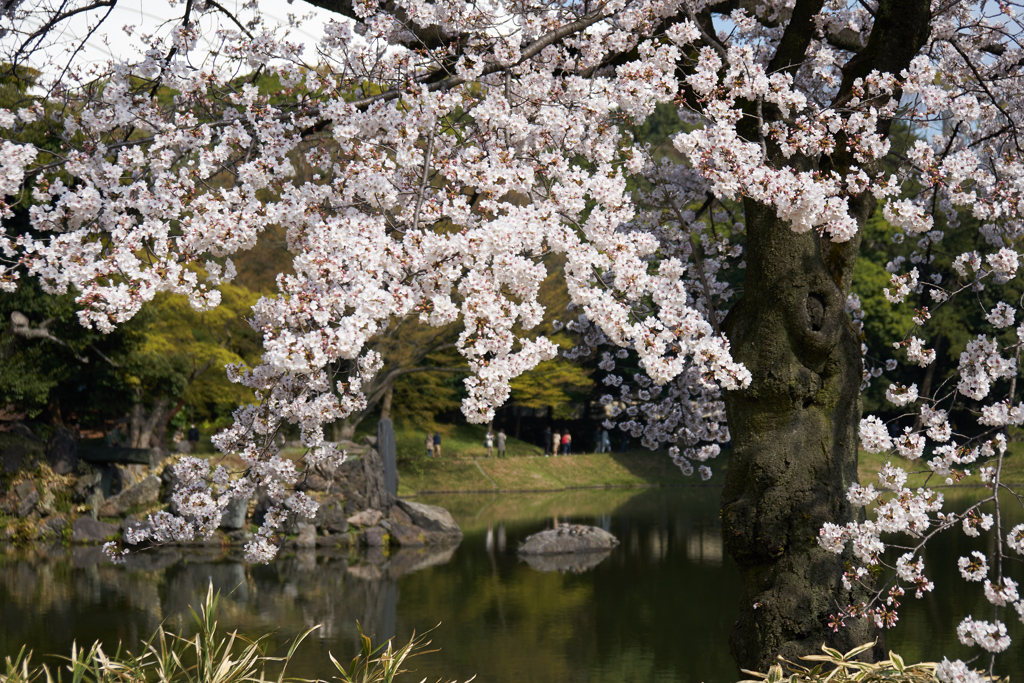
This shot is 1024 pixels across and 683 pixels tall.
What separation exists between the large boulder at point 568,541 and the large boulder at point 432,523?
6.16 ft

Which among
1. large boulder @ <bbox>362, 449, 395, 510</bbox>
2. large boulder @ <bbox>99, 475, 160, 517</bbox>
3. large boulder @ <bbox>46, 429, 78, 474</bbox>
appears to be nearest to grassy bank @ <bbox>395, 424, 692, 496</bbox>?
large boulder @ <bbox>362, 449, 395, 510</bbox>

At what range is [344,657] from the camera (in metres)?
10.3

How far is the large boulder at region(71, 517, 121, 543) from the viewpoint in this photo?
19.5m

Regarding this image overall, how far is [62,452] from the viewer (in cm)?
2084

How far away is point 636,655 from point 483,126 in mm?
7033

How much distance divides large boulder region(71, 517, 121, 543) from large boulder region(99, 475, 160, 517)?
79 cm

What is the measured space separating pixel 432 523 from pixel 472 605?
22.9ft

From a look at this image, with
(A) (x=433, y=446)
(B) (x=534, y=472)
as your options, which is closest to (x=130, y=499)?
(A) (x=433, y=446)

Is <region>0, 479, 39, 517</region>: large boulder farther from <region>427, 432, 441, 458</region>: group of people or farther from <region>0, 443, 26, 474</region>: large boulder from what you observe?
<region>427, 432, 441, 458</region>: group of people

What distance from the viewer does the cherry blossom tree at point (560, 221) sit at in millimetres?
5031

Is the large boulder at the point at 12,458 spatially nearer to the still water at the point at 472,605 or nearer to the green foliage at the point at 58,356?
the green foliage at the point at 58,356

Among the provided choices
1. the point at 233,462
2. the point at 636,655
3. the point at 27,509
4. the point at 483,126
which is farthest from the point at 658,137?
the point at 483,126

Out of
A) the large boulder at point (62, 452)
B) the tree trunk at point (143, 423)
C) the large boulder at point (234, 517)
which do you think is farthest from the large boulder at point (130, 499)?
the tree trunk at point (143, 423)

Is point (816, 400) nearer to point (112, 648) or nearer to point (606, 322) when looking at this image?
point (606, 322)
